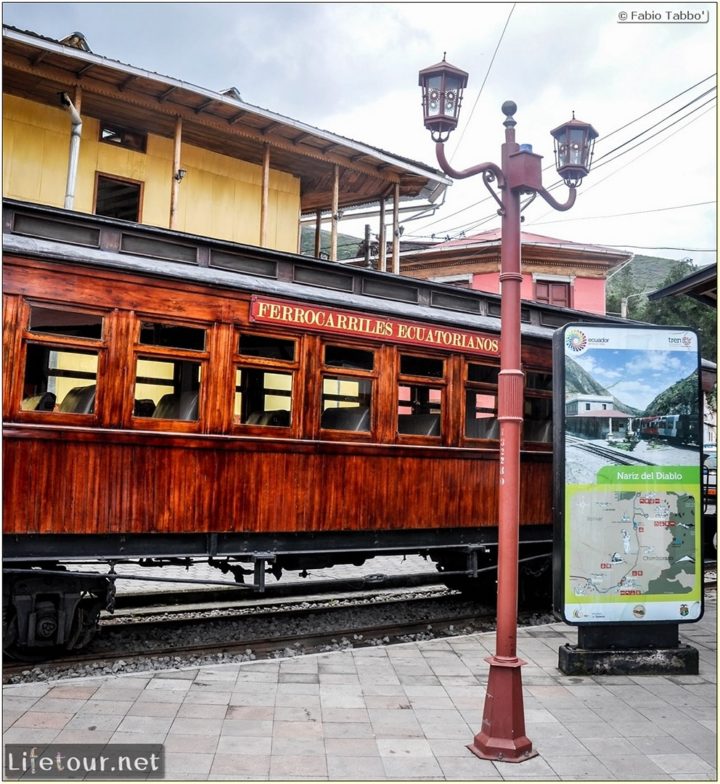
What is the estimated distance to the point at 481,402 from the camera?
30.0 ft

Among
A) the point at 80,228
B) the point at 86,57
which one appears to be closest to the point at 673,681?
the point at 80,228

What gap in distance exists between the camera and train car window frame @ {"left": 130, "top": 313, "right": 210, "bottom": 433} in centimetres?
650

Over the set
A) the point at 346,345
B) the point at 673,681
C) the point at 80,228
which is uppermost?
the point at 80,228

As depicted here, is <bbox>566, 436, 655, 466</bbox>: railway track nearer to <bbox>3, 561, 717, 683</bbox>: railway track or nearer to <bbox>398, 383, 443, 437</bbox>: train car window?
<bbox>398, 383, 443, 437</bbox>: train car window

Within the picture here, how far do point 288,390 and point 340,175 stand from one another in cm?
802

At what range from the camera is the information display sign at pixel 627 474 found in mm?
6707

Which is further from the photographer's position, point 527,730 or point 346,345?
point 346,345

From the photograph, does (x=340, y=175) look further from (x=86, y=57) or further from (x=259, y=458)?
(x=259, y=458)

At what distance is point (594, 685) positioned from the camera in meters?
6.36

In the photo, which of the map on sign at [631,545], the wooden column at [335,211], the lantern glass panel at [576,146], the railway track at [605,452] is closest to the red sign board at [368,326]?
the railway track at [605,452]

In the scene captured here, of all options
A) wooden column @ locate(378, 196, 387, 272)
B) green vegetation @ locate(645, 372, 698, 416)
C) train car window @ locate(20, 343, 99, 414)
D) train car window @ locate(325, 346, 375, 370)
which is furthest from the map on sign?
wooden column @ locate(378, 196, 387, 272)

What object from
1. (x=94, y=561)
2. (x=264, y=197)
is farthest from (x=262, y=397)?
(x=264, y=197)

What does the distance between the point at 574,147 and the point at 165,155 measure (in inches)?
359

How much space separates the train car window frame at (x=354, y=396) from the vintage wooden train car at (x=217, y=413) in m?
0.02
